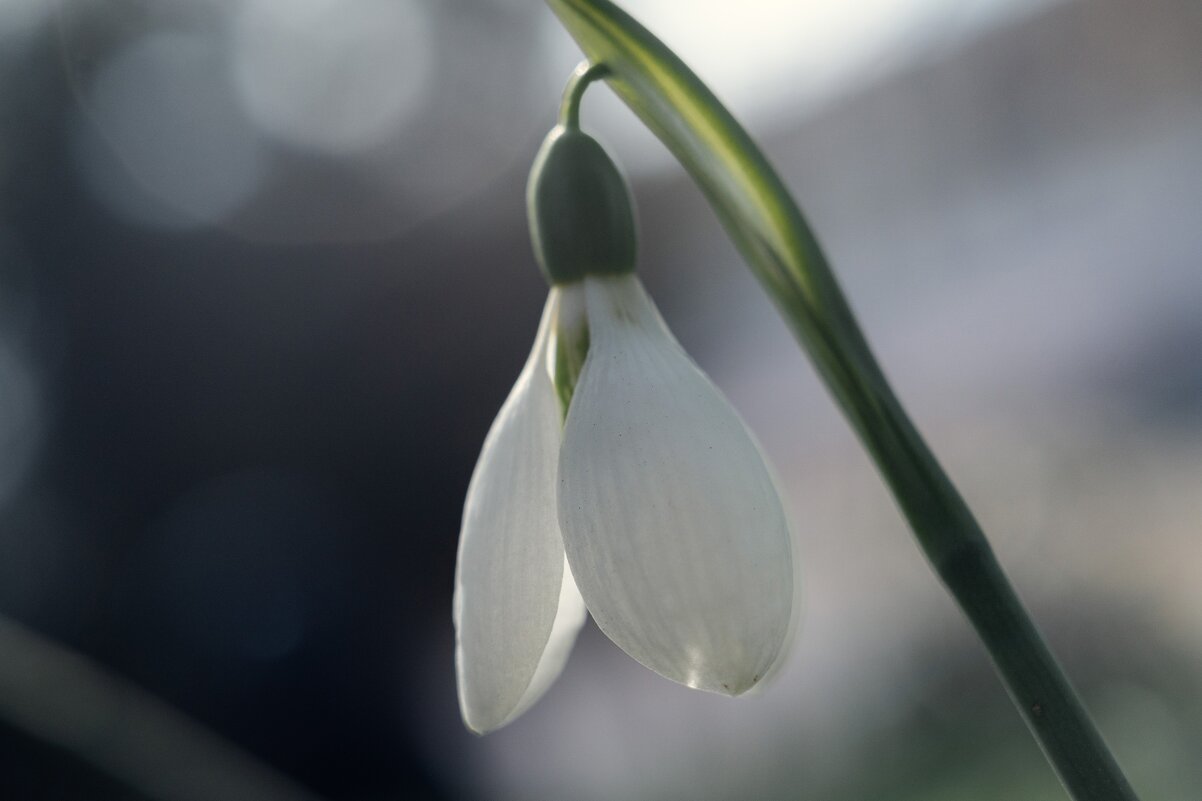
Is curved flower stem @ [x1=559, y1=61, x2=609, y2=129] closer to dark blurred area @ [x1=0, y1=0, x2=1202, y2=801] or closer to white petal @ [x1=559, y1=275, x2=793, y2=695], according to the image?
white petal @ [x1=559, y1=275, x2=793, y2=695]

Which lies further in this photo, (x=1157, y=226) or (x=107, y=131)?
(x=107, y=131)

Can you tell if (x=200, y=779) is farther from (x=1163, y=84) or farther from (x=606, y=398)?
(x=1163, y=84)

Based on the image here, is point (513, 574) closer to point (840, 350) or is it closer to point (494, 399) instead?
point (840, 350)

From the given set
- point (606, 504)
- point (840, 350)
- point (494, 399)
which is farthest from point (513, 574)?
point (494, 399)

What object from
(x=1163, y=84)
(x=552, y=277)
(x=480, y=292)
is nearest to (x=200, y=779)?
(x=552, y=277)

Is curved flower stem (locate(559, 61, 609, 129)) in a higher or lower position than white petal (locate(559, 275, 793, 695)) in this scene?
higher

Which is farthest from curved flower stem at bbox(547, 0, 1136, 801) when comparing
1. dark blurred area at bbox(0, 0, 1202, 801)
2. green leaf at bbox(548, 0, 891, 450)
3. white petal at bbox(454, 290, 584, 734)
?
dark blurred area at bbox(0, 0, 1202, 801)
